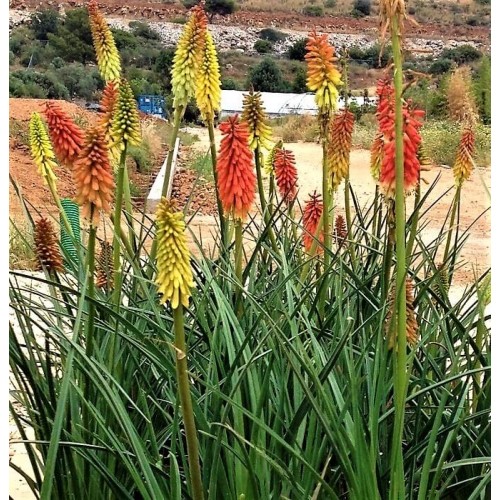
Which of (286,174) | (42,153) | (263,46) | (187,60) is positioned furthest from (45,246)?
(263,46)

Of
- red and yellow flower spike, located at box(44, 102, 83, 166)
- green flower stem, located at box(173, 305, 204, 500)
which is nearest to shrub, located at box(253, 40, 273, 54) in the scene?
red and yellow flower spike, located at box(44, 102, 83, 166)

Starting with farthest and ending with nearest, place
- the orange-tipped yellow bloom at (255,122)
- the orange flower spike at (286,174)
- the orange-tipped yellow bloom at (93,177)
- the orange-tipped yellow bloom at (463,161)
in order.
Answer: the orange flower spike at (286,174)
the orange-tipped yellow bloom at (463,161)
the orange-tipped yellow bloom at (255,122)
the orange-tipped yellow bloom at (93,177)

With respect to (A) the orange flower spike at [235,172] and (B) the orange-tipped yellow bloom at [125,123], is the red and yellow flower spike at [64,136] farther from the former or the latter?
(A) the orange flower spike at [235,172]

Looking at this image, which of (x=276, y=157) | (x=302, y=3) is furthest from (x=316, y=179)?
(x=276, y=157)

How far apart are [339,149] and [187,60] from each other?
35cm

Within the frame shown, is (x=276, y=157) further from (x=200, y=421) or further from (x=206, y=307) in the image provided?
(x=200, y=421)

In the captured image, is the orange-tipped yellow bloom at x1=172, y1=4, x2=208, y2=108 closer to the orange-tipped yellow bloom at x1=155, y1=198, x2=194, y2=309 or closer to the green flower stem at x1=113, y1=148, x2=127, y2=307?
the green flower stem at x1=113, y1=148, x2=127, y2=307

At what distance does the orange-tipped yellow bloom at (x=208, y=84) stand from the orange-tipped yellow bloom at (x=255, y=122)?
0.07 m

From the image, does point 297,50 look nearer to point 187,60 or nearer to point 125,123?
point 187,60

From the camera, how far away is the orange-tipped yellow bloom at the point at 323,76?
133cm

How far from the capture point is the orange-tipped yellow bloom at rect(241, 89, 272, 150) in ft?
4.76

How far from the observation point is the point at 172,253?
0.71 metres

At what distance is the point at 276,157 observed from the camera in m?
1.75

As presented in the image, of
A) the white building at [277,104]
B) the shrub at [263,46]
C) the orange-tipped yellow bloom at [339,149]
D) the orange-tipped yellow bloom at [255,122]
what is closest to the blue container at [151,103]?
the white building at [277,104]
